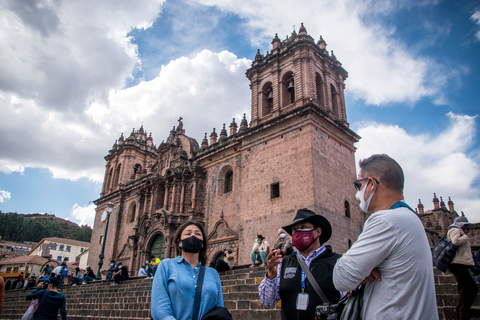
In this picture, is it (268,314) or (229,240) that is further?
(229,240)

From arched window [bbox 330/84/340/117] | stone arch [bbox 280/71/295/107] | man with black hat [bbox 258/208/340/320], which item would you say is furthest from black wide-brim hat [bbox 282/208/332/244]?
arched window [bbox 330/84/340/117]

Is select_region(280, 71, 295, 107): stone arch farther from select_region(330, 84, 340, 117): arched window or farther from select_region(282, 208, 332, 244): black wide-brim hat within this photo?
select_region(282, 208, 332, 244): black wide-brim hat

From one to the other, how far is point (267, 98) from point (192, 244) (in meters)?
17.8

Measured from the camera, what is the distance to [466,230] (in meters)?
5.17

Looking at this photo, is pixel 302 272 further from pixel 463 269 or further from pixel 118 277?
pixel 118 277

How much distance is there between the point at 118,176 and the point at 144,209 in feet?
27.8

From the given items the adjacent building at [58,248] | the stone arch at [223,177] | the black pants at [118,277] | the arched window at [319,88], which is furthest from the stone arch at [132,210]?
the adjacent building at [58,248]

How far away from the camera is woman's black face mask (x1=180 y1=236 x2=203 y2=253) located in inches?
122

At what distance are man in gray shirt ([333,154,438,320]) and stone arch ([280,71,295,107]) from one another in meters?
17.2

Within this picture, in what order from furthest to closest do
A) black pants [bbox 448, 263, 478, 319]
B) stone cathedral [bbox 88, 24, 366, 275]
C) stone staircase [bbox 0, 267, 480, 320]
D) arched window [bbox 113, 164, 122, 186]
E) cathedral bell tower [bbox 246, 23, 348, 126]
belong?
arched window [bbox 113, 164, 122, 186], cathedral bell tower [bbox 246, 23, 348, 126], stone cathedral [bbox 88, 24, 366, 275], stone staircase [bbox 0, 267, 480, 320], black pants [bbox 448, 263, 478, 319]

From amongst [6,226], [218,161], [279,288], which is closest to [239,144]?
[218,161]

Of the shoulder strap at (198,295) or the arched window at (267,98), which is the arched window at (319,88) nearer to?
the arched window at (267,98)

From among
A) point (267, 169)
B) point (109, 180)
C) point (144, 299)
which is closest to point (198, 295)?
point (144, 299)

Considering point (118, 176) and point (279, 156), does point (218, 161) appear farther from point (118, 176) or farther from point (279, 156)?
point (118, 176)
